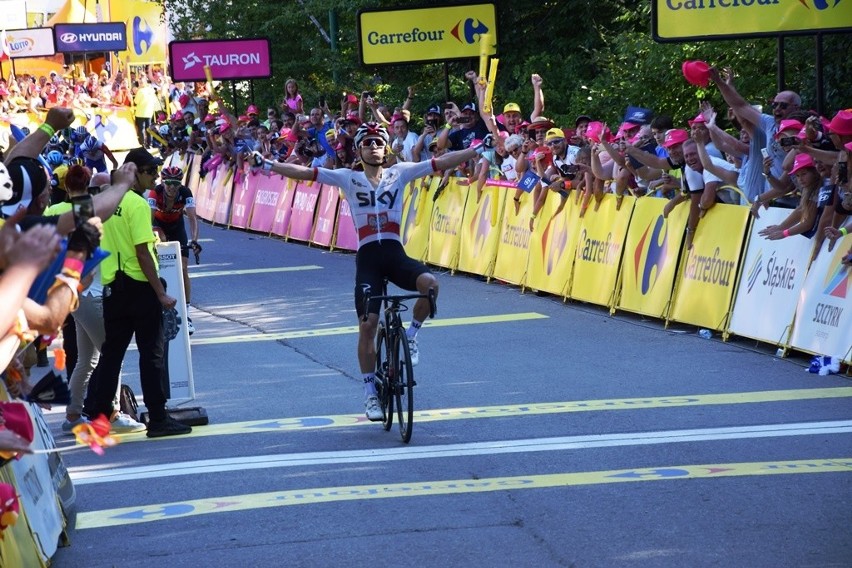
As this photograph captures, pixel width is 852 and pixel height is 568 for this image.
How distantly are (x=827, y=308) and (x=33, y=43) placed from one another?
48.9 m

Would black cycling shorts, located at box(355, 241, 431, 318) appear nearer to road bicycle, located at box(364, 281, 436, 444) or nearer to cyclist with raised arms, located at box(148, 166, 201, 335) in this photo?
road bicycle, located at box(364, 281, 436, 444)

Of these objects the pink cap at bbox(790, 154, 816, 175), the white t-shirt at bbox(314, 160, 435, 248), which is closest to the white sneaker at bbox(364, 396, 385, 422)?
the white t-shirt at bbox(314, 160, 435, 248)

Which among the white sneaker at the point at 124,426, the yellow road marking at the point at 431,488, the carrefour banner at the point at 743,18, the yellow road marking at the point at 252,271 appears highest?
the carrefour banner at the point at 743,18

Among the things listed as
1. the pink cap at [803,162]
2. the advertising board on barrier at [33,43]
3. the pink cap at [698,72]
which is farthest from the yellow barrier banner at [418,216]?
the advertising board on barrier at [33,43]

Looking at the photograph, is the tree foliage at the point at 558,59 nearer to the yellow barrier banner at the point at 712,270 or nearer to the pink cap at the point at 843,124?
the yellow barrier banner at the point at 712,270

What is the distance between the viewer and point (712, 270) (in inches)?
555

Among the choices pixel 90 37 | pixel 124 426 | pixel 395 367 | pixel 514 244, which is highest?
pixel 90 37

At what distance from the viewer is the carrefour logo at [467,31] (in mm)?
23062

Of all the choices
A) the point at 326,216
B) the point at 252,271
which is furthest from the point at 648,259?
the point at 326,216

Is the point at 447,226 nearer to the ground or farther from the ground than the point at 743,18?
nearer to the ground

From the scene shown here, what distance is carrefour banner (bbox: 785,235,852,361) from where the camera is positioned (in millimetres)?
11867

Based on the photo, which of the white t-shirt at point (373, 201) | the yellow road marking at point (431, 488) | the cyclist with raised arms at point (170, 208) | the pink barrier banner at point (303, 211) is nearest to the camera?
the yellow road marking at point (431, 488)

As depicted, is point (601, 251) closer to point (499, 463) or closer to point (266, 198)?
point (499, 463)

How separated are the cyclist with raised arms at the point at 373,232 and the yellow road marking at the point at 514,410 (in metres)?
0.48
